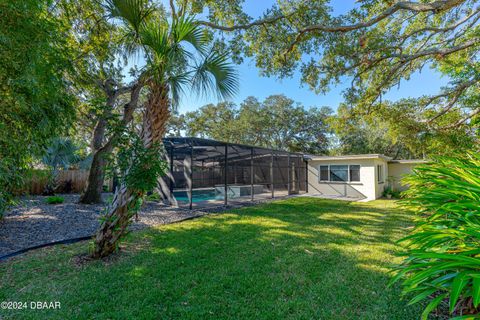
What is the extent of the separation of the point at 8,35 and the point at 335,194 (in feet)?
46.6

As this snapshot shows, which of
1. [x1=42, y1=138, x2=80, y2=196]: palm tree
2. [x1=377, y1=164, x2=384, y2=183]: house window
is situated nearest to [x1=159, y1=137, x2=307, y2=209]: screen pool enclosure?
[x1=377, y1=164, x2=384, y2=183]: house window

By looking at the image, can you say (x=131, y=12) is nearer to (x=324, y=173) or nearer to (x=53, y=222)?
(x=53, y=222)

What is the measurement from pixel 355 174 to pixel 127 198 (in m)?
12.5

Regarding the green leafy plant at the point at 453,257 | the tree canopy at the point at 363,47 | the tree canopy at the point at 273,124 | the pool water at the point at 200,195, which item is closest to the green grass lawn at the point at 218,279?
the green leafy plant at the point at 453,257

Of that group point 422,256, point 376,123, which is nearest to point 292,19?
point 376,123

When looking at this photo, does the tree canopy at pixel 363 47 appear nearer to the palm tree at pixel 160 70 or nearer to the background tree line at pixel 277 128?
the palm tree at pixel 160 70

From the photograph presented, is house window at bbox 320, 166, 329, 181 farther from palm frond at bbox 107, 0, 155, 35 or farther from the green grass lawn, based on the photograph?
palm frond at bbox 107, 0, 155, 35

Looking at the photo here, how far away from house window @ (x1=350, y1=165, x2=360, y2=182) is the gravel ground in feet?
30.7

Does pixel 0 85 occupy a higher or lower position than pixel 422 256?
higher

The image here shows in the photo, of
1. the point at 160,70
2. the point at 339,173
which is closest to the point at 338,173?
the point at 339,173

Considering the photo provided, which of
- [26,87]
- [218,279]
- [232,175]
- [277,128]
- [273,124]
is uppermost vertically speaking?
[273,124]

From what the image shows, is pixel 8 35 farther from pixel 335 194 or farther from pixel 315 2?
pixel 335 194

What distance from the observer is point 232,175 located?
55.9 ft

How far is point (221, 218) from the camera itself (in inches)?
272
